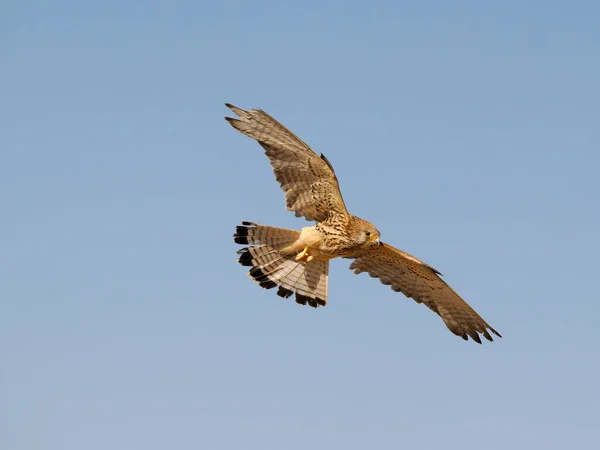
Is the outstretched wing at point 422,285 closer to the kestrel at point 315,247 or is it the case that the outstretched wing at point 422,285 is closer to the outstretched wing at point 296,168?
the kestrel at point 315,247

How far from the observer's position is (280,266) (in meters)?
17.0

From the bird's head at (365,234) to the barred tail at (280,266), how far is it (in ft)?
3.41

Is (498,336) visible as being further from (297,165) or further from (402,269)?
(297,165)

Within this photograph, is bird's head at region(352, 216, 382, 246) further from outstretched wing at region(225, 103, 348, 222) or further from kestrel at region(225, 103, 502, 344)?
outstretched wing at region(225, 103, 348, 222)

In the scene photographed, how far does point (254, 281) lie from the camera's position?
16.9 metres

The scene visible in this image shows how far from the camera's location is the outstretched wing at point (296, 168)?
14820 mm

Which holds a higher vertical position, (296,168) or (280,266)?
(296,168)

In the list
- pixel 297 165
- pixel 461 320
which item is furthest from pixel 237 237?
pixel 461 320

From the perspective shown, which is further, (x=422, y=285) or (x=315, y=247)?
(x=422, y=285)

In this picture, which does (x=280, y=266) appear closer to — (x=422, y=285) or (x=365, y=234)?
(x=365, y=234)

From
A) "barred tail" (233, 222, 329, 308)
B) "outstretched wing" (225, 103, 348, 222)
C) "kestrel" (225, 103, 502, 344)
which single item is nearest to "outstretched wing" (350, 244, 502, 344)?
"kestrel" (225, 103, 502, 344)

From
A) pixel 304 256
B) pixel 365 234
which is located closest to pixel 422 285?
pixel 365 234

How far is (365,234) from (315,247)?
36.9 inches

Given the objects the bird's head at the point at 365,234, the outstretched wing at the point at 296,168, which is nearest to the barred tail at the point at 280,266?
the outstretched wing at the point at 296,168
